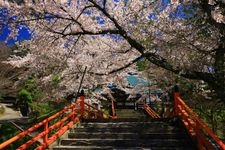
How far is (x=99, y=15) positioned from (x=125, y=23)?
108 inches

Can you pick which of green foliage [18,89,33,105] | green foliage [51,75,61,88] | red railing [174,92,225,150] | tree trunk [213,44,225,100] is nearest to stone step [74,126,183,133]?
red railing [174,92,225,150]

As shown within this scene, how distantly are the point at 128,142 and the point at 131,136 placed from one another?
0.69m

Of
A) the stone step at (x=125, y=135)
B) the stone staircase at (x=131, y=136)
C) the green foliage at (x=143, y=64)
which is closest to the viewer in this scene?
the stone staircase at (x=131, y=136)

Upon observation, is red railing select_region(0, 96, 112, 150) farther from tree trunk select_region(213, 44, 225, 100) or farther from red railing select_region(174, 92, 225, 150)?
tree trunk select_region(213, 44, 225, 100)

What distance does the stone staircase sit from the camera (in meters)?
11.1

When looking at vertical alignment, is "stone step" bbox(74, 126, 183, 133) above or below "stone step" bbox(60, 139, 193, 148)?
above

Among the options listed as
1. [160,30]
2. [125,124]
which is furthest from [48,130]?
[160,30]

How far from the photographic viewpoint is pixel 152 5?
1349 cm

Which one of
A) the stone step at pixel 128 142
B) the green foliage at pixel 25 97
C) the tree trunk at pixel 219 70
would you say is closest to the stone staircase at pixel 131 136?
the stone step at pixel 128 142

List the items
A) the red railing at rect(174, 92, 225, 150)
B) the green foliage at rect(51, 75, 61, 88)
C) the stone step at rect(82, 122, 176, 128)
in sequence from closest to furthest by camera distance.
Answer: the red railing at rect(174, 92, 225, 150) < the stone step at rect(82, 122, 176, 128) < the green foliage at rect(51, 75, 61, 88)

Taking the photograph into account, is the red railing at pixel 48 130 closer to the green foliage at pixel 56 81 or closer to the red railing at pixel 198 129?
the red railing at pixel 198 129

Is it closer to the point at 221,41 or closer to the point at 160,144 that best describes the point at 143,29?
the point at 221,41

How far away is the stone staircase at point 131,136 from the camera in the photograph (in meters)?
11.1

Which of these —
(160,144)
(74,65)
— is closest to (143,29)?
(160,144)
